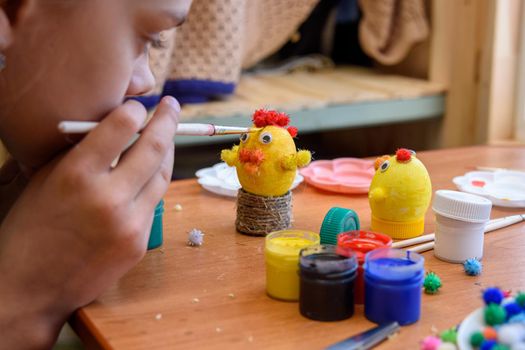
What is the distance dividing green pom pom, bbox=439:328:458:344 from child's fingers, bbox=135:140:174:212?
0.32 metres

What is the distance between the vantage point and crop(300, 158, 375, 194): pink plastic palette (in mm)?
1097

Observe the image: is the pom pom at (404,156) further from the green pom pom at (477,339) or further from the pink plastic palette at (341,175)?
the green pom pom at (477,339)

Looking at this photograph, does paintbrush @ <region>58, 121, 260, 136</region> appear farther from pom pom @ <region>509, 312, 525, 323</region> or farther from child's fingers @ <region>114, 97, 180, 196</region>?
pom pom @ <region>509, 312, 525, 323</region>

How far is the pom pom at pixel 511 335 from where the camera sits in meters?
0.60

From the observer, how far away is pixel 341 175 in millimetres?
1170

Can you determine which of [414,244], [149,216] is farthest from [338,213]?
[149,216]

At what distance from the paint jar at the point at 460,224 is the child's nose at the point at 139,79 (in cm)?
35

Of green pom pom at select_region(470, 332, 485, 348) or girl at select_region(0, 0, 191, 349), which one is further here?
girl at select_region(0, 0, 191, 349)

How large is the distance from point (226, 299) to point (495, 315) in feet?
0.86

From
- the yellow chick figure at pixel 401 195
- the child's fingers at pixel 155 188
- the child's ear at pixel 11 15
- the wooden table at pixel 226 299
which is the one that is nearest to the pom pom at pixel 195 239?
the wooden table at pixel 226 299

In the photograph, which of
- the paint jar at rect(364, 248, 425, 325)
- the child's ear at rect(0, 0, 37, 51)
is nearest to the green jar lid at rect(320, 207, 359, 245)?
the paint jar at rect(364, 248, 425, 325)

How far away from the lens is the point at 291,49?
2.34 m

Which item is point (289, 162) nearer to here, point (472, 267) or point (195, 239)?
point (195, 239)

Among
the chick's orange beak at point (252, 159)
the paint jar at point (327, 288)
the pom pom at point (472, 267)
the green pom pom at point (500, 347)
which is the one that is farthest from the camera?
the chick's orange beak at point (252, 159)
